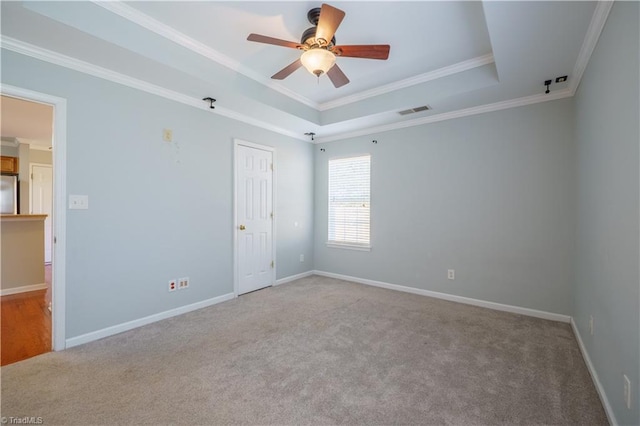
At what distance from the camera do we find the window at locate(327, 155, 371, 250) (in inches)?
190

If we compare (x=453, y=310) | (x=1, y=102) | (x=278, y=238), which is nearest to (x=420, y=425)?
(x=453, y=310)

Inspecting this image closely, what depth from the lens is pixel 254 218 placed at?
14.4 ft

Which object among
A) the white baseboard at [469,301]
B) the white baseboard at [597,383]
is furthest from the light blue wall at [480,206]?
the white baseboard at [597,383]

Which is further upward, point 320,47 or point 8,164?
point 320,47

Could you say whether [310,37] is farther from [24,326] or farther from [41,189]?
[41,189]

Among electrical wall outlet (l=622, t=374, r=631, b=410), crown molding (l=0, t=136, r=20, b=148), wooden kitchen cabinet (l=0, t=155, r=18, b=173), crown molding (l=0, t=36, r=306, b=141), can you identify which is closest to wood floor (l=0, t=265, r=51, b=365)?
crown molding (l=0, t=36, r=306, b=141)

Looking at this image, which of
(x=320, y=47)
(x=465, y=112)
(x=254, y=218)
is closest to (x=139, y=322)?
(x=254, y=218)

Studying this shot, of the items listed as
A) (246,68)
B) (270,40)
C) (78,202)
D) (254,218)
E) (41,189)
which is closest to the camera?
(270,40)

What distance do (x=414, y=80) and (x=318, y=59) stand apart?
1.74 meters

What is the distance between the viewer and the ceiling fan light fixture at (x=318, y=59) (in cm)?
226

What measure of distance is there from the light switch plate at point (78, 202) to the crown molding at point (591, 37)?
4.30m

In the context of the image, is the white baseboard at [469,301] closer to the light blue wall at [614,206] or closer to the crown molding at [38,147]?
the light blue wall at [614,206]

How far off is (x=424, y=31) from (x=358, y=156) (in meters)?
2.40

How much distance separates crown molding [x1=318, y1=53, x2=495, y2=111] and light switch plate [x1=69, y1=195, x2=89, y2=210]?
3.21 m
